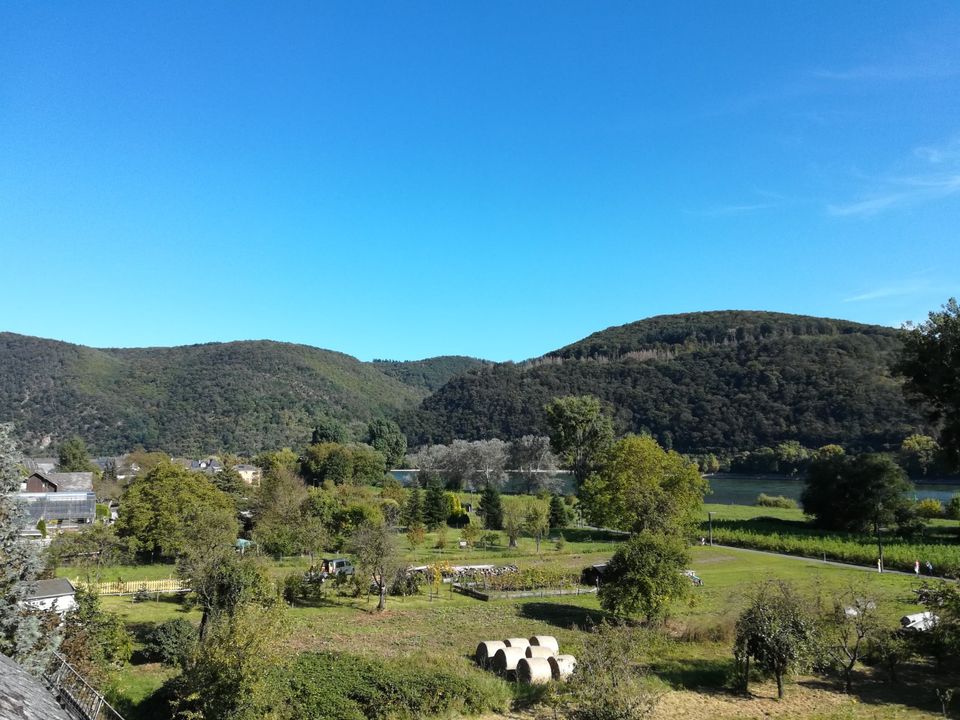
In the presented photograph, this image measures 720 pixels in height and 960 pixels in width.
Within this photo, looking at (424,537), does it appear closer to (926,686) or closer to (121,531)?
(121,531)

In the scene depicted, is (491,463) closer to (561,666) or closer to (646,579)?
(646,579)

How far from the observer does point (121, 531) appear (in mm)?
36312

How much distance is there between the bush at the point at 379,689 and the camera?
12.6m

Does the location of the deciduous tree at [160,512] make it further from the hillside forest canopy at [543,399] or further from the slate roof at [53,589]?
the hillside forest canopy at [543,399]

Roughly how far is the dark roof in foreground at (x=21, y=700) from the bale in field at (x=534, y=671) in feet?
41.1

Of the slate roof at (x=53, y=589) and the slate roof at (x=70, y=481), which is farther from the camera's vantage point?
the slate roof at (x=70, y=481)

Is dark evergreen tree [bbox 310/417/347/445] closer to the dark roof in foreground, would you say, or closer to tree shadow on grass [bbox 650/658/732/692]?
tree shadow on grass [bbox 650/658/732/692]

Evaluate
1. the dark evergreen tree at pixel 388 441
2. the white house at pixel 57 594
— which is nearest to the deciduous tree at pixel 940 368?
the white house at pixel 57 594

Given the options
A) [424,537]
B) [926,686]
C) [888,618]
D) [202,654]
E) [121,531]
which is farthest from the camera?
[424,537]

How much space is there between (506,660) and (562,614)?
8.73 meters

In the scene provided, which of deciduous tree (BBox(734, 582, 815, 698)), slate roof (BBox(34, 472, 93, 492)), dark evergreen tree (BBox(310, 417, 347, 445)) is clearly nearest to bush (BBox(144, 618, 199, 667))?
deciduous tree (BBox(734, 582, 815, 698))

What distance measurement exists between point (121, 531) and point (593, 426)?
141ft

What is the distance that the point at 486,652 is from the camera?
56.4ft

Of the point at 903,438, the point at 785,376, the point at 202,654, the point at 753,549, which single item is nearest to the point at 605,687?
the point at 202,654
